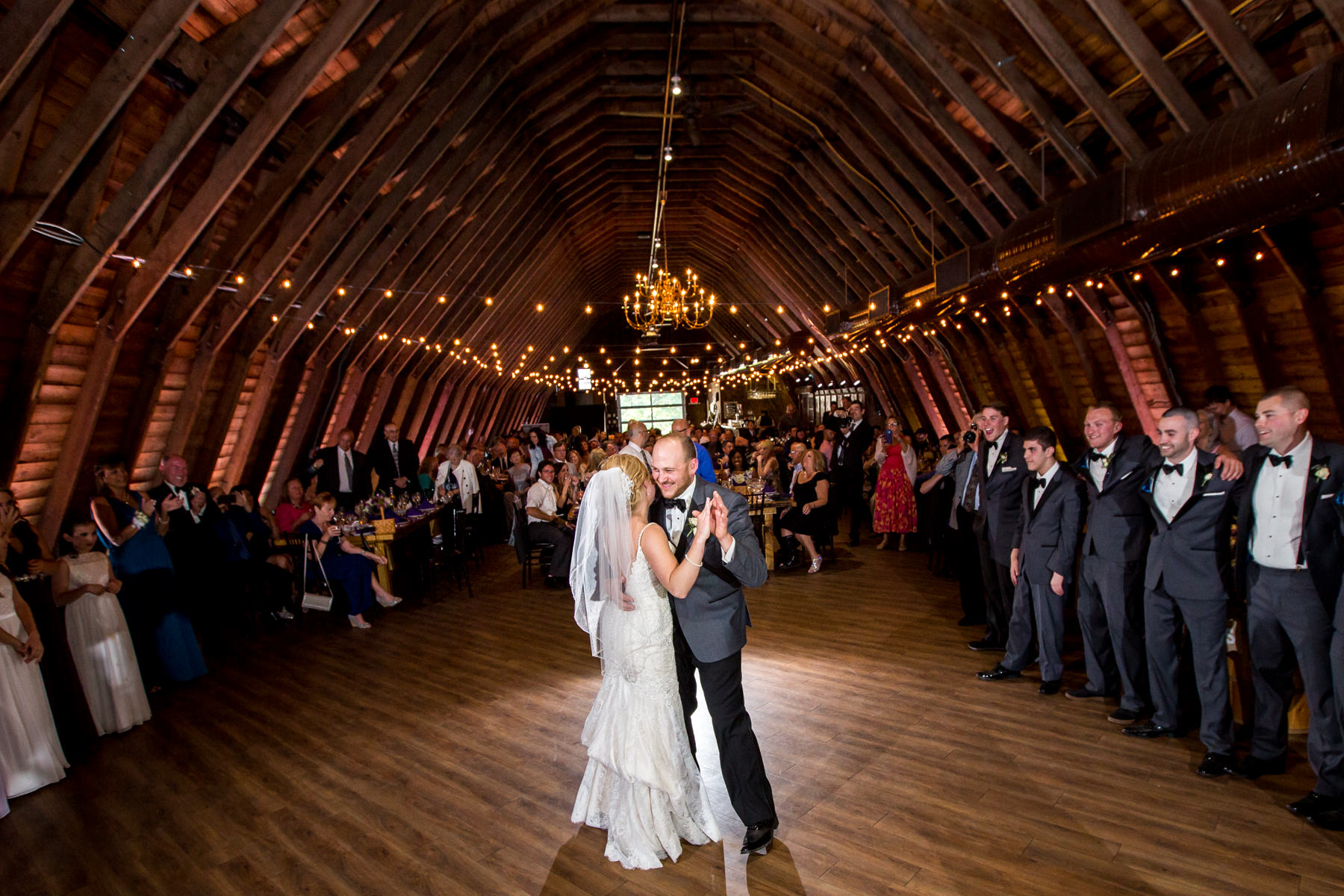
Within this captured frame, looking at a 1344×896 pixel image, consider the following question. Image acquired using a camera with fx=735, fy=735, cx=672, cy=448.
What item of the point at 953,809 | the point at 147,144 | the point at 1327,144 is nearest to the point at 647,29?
the point at 147,144

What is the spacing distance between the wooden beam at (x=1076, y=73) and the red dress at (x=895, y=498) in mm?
3689

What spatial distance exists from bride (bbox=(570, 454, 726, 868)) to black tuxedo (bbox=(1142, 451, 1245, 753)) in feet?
7.59

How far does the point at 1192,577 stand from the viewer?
132 inches

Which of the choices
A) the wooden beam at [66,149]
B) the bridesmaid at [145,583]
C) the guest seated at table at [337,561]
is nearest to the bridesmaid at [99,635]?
the bridesmaid at [145,583]

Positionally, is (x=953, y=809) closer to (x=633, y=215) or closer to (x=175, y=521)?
(x=175, y=521)

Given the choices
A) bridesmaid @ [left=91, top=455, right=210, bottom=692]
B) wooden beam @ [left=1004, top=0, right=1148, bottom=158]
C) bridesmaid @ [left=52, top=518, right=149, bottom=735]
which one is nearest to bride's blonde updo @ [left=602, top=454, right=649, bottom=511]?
bridesmaid @ [left=52, top=518, right=149, bottom=735]

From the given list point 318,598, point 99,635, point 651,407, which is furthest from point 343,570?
point 651,407

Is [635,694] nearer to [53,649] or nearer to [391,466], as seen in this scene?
[53,649]

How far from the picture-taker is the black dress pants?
2814mm

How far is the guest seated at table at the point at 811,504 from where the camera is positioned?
7.39 m

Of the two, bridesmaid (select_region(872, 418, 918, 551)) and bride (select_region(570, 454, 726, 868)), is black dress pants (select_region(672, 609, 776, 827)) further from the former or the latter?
bridesmaid (select_region(872, 418, 918, 551))

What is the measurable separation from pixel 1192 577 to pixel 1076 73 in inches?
176

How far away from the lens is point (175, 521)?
5781 millimetres

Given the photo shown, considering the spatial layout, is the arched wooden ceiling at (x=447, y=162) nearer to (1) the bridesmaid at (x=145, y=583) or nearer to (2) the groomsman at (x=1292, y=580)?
(1) the bridesmaid at (x=145, y=583)
